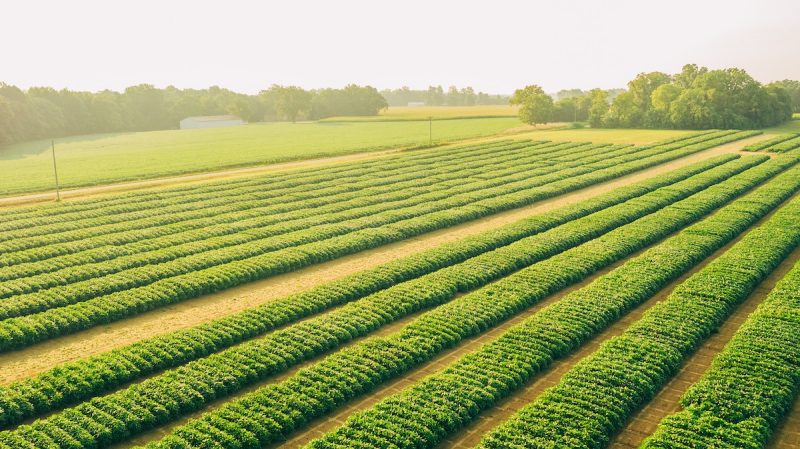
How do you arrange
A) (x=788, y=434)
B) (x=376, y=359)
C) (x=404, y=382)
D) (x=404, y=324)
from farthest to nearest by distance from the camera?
(x=404, y=324) < (x=376, y=359) < (x=404, y=382) < (x=788, y=434)

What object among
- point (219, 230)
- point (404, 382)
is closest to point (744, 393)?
point (404, 382)

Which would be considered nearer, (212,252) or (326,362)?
(326,362)

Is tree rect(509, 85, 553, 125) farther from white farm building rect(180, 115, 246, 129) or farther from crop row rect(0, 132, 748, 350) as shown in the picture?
crop row rect(0, 132, 748, 350)

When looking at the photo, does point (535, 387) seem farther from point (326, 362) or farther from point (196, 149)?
point (196, 149)

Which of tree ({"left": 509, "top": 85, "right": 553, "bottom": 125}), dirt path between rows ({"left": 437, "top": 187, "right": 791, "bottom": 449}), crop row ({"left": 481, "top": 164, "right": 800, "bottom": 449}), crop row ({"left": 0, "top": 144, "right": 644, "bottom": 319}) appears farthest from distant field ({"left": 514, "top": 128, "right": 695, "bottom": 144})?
dirt path between rows ({"left": 437, "top": 187, "right": 791, "bottom": 449})

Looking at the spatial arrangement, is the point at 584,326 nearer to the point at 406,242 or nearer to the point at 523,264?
the point at 523,264

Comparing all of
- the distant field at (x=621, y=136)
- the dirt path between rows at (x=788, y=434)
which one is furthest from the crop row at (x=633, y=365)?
the distant field at (x=621, y=136)
